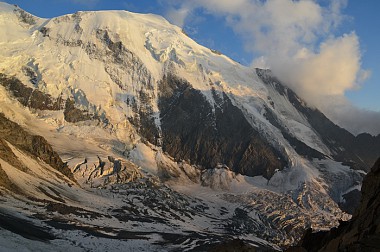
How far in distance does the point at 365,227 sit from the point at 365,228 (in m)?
0.40

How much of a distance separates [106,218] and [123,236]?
29861 millimetres

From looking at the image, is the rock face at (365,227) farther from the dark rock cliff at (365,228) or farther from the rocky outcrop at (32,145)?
the rocky outcrop at (32,145)

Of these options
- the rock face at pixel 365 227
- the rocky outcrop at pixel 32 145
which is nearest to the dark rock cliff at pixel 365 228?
the rock face at pixel 365 227

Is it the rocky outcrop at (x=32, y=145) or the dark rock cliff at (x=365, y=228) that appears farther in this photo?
the rocky outcrop at (x=32, y=145)

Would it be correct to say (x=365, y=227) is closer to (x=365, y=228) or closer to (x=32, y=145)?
(x=365, y=228)

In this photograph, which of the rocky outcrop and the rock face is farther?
the rocky outcrop

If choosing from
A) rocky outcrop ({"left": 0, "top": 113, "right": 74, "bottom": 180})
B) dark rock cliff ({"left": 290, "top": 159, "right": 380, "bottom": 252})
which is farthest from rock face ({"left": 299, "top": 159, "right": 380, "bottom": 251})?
rocky outcrop ({"left": 0, "top": 113, "right": 74, "bottom": 180})

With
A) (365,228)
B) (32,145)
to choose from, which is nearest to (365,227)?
(365,228)

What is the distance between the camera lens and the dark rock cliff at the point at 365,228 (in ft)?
94.7

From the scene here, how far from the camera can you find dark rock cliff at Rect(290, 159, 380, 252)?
28859 millimetres

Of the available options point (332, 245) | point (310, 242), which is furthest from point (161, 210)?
point (332, 245)

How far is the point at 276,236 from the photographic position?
194 m

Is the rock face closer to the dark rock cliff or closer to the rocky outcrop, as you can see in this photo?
the dark rock cliff

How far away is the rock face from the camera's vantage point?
28.9m
